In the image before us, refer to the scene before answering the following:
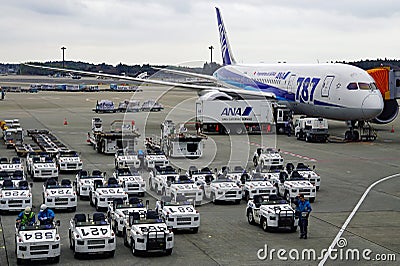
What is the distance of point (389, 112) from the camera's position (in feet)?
227

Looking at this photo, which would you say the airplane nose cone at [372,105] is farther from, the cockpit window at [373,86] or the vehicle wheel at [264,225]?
the vehicle wheel at [264,225]

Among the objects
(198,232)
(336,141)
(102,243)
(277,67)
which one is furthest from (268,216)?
(277,67)

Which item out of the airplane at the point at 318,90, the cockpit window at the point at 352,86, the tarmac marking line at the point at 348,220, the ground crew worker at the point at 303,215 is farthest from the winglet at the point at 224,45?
the ground crew worker at the point at 303,215

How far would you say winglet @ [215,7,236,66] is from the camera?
305 ft

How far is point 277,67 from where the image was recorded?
7700cm

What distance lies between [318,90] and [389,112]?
960 centimetres

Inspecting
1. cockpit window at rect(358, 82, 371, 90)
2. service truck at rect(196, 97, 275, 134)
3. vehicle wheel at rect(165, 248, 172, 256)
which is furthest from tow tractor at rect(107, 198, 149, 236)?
service truck at rect(196, 97, 275, 134)

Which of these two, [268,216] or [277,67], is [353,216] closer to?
[268,216]

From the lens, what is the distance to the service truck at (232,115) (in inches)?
2635

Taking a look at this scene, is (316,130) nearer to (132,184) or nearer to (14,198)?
(132,184)

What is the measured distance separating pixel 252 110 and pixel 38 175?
3102 cm

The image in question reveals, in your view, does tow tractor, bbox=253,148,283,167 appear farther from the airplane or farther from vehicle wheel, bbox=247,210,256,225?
the airplane

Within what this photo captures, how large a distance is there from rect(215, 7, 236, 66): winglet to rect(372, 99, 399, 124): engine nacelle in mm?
28885
